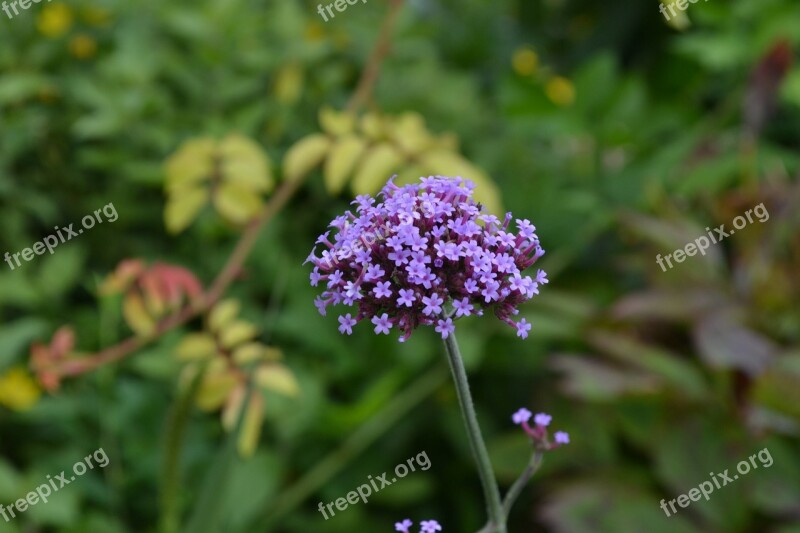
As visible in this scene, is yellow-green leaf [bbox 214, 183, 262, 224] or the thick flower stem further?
yellow-green leaf [bbox 214, 183, 262, 224]

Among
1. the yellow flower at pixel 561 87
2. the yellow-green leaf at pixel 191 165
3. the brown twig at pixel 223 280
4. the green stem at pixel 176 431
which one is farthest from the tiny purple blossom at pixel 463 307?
the yellow flower at pixel 561 87

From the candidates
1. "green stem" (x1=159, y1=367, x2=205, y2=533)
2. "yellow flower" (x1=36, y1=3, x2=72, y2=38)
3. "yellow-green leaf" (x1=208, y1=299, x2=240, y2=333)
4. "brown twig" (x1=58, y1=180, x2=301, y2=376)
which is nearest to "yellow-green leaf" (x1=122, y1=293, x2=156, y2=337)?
"brown twig" (x1=58, y1=180, x2=301, y2=376)

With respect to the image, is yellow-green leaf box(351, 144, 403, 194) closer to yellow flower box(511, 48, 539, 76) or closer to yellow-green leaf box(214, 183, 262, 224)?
yellow-green leaf box(214, 183, 262, 224)

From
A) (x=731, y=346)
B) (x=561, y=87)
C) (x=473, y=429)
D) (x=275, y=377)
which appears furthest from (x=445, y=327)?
(x=561, y=87)

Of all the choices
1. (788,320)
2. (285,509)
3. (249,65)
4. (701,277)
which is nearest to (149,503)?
(285,509)

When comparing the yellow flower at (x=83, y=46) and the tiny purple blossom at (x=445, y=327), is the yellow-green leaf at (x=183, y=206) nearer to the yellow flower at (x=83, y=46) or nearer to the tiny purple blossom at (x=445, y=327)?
the yellow flower at (x=83, y=46)

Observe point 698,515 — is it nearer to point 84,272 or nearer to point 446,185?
point 446,185
